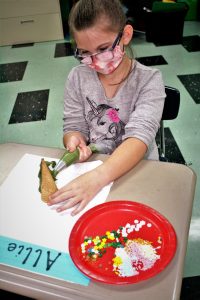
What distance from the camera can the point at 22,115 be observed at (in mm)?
2150

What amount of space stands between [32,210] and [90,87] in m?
0.48

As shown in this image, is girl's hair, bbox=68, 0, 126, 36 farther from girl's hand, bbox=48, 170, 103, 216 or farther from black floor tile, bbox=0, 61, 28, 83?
black floor tile, bbox=0, 61, 28, 83

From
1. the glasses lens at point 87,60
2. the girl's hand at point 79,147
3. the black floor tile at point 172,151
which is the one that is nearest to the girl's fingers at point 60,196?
the girl's hand at point 79,147

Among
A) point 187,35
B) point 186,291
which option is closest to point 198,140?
point 186,291

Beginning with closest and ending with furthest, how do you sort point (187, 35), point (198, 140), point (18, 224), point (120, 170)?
point (18, 224)
point (120, 170)
point (198, 140)
point (187, 35)

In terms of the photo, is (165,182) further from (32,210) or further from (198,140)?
(198,140)

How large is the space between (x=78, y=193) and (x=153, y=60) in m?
2.31

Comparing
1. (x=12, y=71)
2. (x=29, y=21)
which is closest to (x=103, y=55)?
(x=12, y=71)

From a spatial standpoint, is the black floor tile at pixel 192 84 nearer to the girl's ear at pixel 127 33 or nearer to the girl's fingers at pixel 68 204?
the girl's ear at pixel 127 33

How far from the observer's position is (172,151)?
168cm

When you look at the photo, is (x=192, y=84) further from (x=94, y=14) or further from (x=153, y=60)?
(x=94, y=14)

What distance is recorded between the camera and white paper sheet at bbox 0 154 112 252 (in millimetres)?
560

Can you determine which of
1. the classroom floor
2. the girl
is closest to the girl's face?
the girl

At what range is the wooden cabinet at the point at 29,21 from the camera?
123 inches
